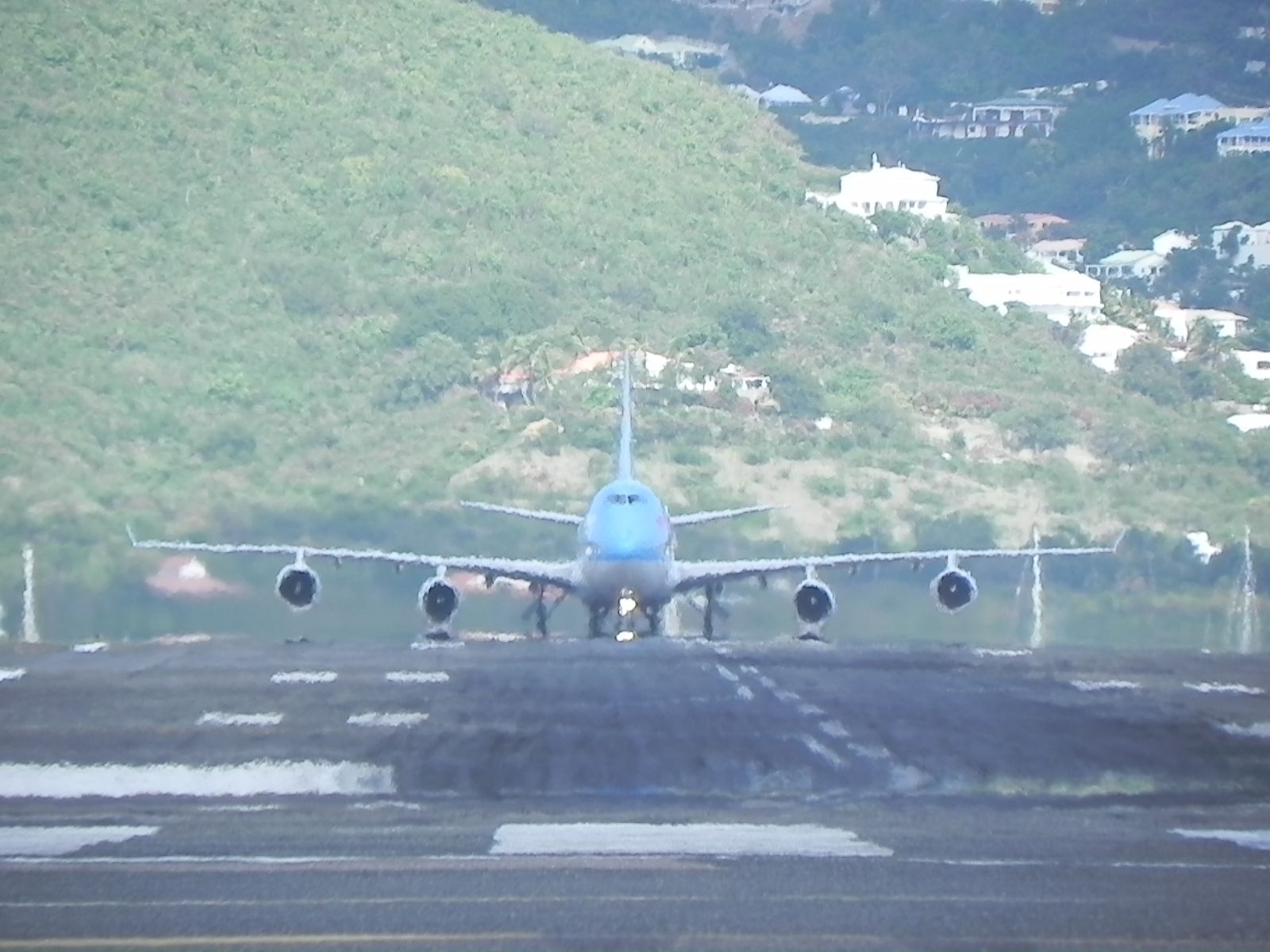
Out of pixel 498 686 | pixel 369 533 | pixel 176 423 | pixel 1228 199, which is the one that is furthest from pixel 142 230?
pixel 498 686

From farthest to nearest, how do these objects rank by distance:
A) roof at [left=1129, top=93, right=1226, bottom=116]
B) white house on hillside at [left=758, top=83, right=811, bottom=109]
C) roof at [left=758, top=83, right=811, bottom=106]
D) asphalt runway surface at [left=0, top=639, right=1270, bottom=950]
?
1. roof at [left=758, top=83, right=811, bottom=106]
2. white house on hillside at [left=758, top=83, right=811, bottom=109]
3. roof at [left=1129, top=93, right=1226, bottom=116]
4. asphalt runway surface at [left=0, top=639, right=1270, bottom=950]

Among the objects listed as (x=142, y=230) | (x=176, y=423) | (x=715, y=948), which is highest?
(x=142, y=230)

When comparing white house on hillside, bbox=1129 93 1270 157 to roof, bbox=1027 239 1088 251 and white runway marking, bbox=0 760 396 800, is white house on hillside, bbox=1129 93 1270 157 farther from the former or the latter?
white runway marking, bbox=0 760 396 800

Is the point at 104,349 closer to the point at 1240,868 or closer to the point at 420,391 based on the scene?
the point at 420,391

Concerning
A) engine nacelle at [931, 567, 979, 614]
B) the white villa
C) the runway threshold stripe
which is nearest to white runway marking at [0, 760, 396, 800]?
the runway threshold stripe

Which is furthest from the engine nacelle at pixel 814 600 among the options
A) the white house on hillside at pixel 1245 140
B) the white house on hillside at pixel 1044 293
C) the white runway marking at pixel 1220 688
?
the white house on hillside at pixel 1245 140

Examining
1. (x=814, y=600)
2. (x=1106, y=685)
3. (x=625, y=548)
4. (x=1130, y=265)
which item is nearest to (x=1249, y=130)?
(x=1130, y=265)
